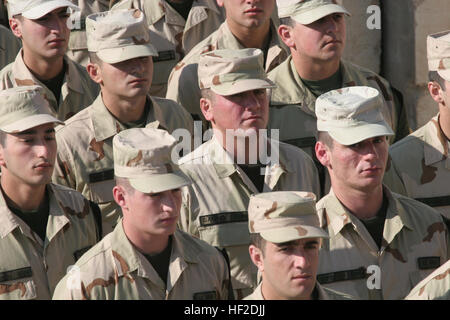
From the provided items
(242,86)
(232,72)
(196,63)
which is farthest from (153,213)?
(196,63)

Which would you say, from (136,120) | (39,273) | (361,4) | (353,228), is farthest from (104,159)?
(361,4)

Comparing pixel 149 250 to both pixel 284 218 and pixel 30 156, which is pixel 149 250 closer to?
pixel 284 218

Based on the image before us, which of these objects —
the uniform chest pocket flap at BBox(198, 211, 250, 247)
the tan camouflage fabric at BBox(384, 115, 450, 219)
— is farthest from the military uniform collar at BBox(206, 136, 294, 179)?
the tan camouflage fabric at BBox(384, 115, 450, 219)

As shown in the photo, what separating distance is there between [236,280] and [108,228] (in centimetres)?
108

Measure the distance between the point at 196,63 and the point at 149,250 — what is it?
2.32 meters

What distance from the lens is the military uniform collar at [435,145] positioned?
9305 mm

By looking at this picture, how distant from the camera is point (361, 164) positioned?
27.8 ft

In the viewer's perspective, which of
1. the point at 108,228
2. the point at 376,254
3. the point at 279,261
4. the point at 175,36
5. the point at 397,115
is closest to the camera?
the point at 279,261

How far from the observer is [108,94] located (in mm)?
9695

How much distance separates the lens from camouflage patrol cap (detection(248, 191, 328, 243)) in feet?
25.7

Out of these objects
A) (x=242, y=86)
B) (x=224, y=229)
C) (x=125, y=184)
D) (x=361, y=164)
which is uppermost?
(x=242, y=86)

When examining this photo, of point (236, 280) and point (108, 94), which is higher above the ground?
point (108, 94)

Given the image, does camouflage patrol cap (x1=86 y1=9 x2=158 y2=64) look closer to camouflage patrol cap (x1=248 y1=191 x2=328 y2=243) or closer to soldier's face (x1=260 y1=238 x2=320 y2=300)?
camouflage patrol cap (x1=248 y1=191 x2=328 y2=243)

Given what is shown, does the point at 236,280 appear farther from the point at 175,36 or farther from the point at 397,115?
the point at 175,36
